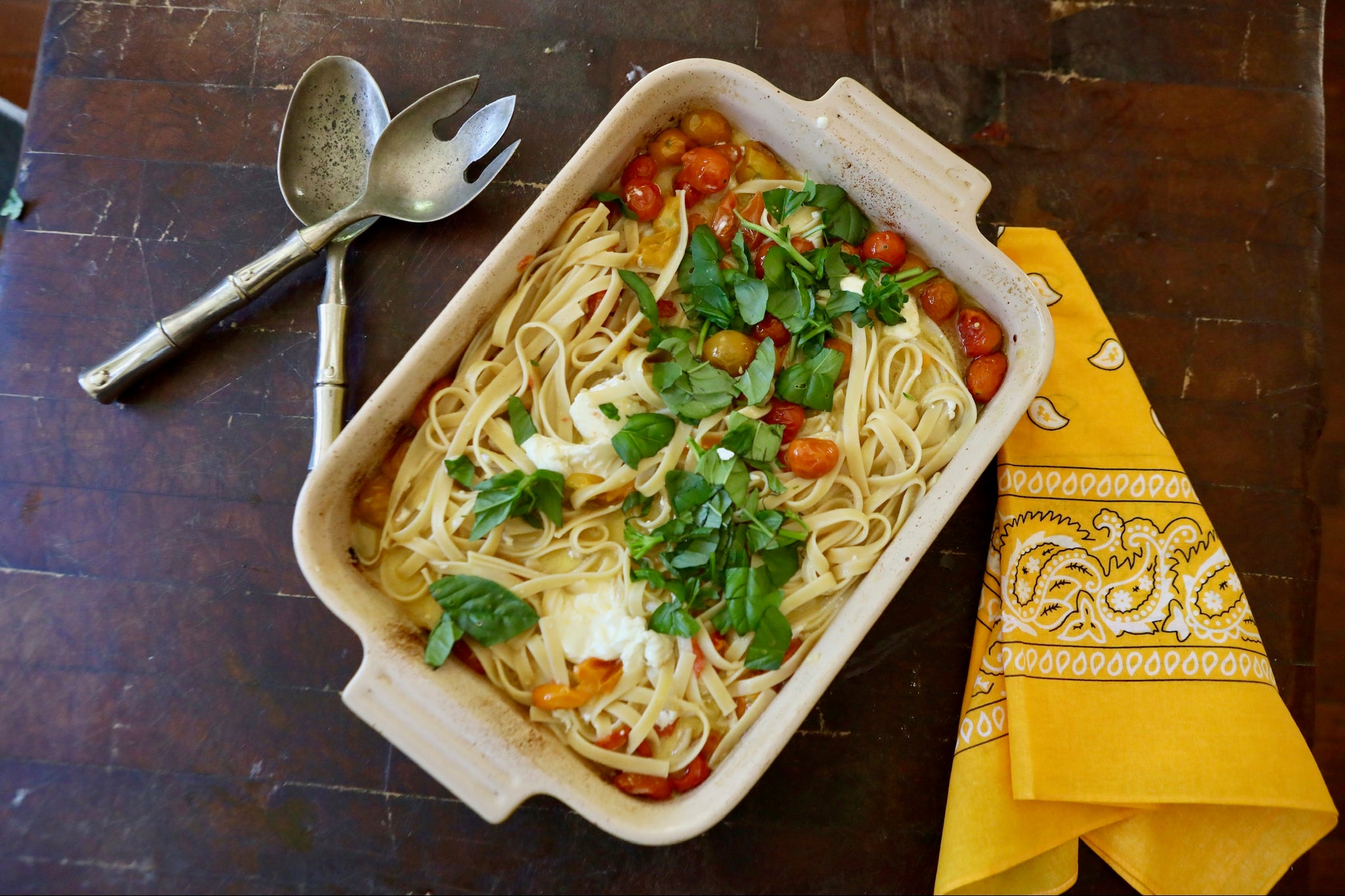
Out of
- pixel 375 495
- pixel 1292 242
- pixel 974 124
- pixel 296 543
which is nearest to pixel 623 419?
pixel 375 495

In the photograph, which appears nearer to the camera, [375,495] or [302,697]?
[375,495]

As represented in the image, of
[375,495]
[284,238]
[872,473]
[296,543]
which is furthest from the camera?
[284,238]

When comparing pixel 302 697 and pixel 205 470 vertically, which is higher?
pixel 205 470

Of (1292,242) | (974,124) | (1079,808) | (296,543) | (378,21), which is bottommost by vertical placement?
(1079,808)

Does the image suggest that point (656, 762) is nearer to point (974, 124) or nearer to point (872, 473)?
point (872, 473)

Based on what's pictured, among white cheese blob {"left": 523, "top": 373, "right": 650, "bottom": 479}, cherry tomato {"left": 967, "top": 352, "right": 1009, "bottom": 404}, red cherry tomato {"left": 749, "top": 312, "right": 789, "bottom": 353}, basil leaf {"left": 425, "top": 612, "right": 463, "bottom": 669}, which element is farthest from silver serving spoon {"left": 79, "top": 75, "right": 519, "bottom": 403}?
cherry tomato {"left": 967, "top": 352, "right": 1009, "bottom": 404}

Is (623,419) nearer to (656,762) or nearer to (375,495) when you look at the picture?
(375,495)

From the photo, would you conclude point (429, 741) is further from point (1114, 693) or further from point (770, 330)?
point (1114, 693)

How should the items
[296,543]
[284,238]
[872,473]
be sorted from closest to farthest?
[296,543] → [872,473] → [284,238]

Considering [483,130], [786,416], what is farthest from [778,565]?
[483,130]
